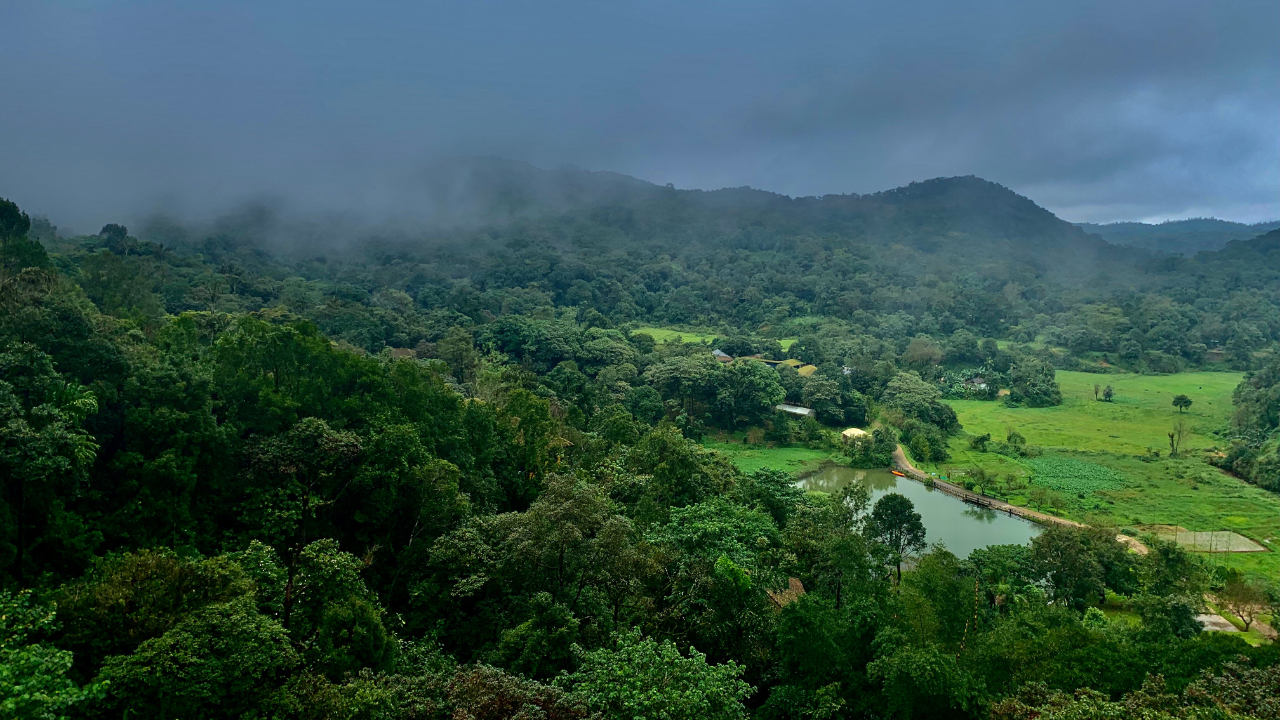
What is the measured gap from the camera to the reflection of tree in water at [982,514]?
24.5 m

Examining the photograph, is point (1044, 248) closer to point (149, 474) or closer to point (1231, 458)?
point (1231, 458)

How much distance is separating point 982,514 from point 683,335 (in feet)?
126

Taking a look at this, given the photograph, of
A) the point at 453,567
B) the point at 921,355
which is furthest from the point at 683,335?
the point at 453,567

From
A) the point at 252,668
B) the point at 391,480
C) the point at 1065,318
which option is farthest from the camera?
the point at 1065,318

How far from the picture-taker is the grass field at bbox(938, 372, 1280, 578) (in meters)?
23.2

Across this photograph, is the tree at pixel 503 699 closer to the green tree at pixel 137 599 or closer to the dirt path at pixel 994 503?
the green tree at pixel 137 599

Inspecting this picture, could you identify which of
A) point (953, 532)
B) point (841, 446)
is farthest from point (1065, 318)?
point (953, 532)

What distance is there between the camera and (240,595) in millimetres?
6992

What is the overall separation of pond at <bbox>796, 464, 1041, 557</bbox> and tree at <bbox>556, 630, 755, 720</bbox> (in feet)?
54.3

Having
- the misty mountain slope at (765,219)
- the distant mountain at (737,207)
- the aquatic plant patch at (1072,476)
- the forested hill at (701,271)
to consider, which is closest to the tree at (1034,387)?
the aquatic plant patch at (1072,476)

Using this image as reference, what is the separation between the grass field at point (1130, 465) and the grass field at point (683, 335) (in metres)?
19.3

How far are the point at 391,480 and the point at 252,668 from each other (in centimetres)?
621

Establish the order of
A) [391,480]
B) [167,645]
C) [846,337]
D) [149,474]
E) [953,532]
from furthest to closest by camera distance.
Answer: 1. [846,337]
2. [953,532]
3. [391,480]
4. [149,474]
5. [167,645]

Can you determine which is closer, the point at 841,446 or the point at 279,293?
the point at 841,446
